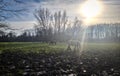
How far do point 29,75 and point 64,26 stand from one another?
296ft

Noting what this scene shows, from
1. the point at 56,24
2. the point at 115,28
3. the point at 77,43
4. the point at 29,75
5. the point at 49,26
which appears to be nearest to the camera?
the point at 29,75

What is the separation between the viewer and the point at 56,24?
9894 centimetres

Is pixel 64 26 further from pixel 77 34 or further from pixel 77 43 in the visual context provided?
pixel 77 43

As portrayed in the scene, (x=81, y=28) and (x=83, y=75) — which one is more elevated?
(x=81, y=28)

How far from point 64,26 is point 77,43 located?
6504 cm

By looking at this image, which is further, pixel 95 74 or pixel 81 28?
pixel 81 28

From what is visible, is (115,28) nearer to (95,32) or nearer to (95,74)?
(95,32)

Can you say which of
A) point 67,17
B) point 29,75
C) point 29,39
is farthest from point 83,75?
point 67,17

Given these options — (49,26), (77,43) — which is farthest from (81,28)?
(77,43)

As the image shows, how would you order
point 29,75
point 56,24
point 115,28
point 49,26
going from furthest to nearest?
point 115,28 → point 56,24 → point 49,26 → point 29,75

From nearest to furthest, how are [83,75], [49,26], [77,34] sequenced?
[83,75]
[49,26]
[77,34]

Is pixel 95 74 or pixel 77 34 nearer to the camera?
pixel 95 74

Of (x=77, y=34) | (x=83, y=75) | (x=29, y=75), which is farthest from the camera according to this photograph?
(x=77, y=34)

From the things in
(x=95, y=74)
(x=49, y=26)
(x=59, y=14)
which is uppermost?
(x=59, y=14)
